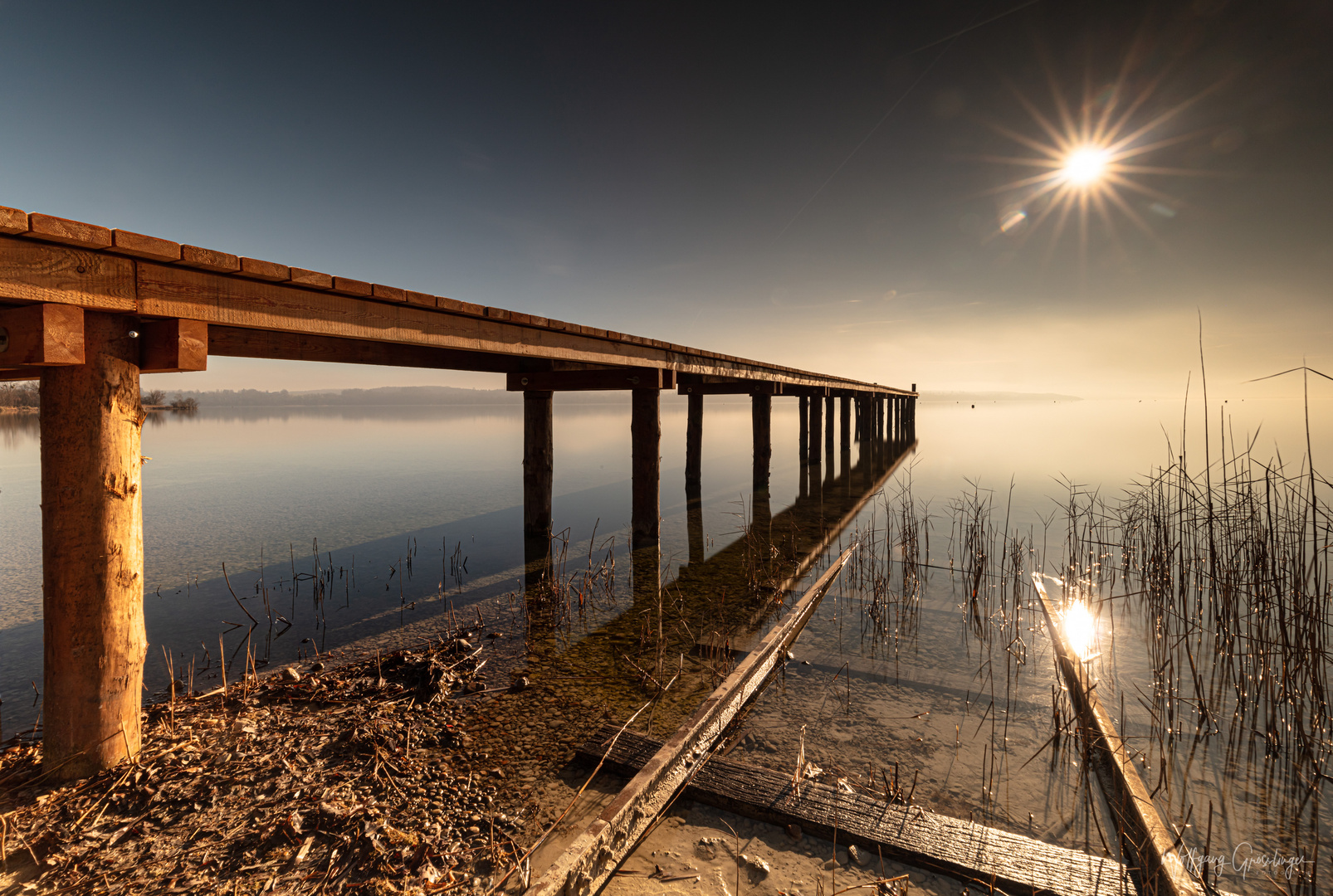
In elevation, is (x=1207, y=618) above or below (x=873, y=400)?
below

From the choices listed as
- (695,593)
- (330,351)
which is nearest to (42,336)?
(330,351)

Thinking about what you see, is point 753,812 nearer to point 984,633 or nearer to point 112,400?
point 112,400

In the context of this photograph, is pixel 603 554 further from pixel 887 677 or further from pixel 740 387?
pixel 740 387

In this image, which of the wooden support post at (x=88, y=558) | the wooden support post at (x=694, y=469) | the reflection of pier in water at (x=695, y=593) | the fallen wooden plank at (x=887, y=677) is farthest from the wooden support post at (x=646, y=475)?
the wooden support post at (x=88, y=558)

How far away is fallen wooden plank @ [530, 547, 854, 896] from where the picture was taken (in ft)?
7.79

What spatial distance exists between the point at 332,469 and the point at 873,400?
28.8 m

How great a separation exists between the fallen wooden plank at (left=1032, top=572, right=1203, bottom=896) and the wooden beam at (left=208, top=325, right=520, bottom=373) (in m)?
6.82

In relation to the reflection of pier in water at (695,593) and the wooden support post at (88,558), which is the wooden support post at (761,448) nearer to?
the reflection of pier in water at (695,593)

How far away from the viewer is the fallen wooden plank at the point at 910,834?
262cm

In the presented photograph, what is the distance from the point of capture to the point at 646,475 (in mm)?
9898

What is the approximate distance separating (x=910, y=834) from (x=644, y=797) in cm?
142

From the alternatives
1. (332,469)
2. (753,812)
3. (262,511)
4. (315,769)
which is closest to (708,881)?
(753,812)

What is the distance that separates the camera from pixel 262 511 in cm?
1445

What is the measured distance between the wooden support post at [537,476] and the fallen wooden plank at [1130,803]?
7.08 m
